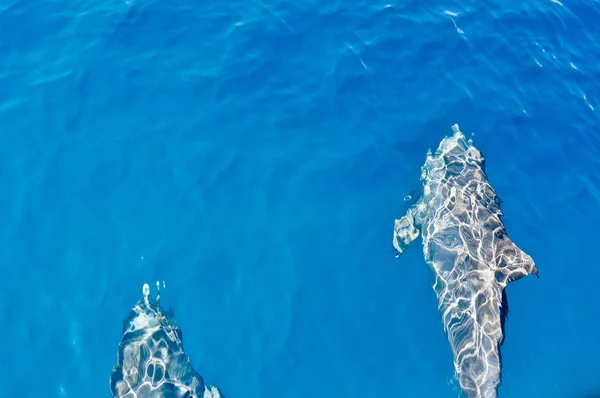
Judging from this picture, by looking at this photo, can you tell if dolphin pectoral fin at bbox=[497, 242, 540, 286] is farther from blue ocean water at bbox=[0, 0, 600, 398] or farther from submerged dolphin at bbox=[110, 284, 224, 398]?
submerged dolphin at bbox=[110, 284, 224, 398]

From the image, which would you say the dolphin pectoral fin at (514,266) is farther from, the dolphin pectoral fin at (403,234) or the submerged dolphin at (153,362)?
the submerged dolphin at (153,362)

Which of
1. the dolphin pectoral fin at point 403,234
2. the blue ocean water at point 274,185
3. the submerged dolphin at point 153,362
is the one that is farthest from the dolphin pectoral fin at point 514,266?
the submerged dolphin at point 153,362

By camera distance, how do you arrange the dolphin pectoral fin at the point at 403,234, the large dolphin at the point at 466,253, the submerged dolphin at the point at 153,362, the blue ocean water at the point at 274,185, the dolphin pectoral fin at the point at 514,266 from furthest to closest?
the dolphin pectoral fin at the point at 403,234 < the blue ocean water at the point at 274,185 < the dolphin pectoral fin at the point at 514,266 < the large dolphin at the point at 466,253 < the submerged dolphin at the point at 153,362

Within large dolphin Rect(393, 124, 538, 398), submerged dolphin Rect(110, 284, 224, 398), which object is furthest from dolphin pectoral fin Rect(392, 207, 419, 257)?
submerged dolphin Rect(110, 284, 224, 398)

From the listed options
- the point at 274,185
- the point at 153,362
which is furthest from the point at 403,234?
the point at 153,362

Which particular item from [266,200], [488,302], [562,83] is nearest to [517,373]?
[488,302]

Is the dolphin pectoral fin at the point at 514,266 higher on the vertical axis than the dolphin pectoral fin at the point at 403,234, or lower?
higher
